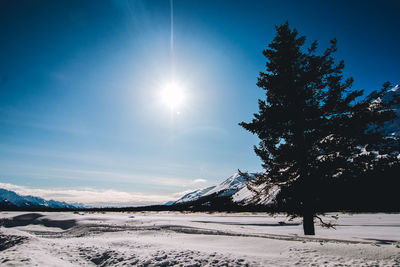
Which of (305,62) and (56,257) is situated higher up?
(305,62)

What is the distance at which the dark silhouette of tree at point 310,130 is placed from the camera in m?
11.7

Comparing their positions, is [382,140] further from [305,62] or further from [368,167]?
[305,62]

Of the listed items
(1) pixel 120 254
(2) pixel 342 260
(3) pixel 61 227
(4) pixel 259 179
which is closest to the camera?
(2) pixel 342 260

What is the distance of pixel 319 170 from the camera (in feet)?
39.5

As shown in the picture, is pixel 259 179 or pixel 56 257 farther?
pixel 259 179

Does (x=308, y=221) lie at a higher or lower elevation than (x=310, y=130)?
lower

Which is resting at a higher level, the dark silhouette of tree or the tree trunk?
the dark silhouette of tree

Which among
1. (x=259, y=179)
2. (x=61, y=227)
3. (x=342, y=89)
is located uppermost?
(x=342, y=89)

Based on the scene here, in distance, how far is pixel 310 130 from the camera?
1290 cm

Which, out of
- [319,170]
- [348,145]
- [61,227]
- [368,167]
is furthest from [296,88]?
[61,227]

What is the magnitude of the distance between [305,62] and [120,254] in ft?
51.9

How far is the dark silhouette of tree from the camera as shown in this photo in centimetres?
1167

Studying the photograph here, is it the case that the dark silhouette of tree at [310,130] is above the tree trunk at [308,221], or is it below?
above

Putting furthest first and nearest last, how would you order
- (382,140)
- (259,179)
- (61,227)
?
(61,227), (259,179), (382,140)
